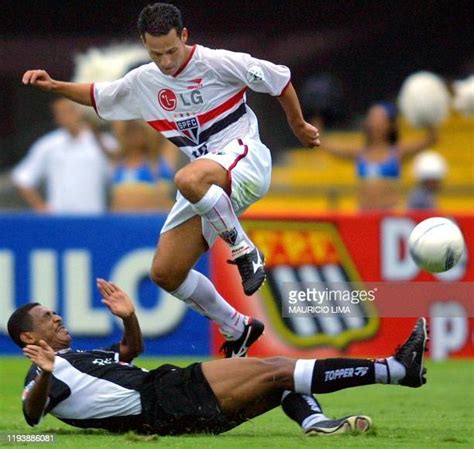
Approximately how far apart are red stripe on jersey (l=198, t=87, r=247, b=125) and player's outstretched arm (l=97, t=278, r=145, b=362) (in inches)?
53.5

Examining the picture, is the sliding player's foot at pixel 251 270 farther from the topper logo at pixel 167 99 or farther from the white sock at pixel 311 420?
the topper logo at pixel 167 99

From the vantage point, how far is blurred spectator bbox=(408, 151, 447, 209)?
15078 millimetres

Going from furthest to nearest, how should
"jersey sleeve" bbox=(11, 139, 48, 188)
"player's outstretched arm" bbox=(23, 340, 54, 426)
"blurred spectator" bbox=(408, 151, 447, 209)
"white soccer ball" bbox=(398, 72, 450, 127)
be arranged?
"white soccer ball" bbox=(398, 72, 450, 127), "jersey sleeve" bbox=(11, 139, 48, 188), "blurred spectator" bbox=(408, 151, 447, 209), "player's outstretched arm" bbox=(23, 340, 54, 426)

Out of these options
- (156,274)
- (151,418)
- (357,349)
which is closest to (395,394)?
(357,349)

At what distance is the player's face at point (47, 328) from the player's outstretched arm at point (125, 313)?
31 centimetres

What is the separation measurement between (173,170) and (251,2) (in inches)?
308

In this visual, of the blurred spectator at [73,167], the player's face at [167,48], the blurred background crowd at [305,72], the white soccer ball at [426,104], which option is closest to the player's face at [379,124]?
the blurred background crowd at [305,72]

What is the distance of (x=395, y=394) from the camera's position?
463 inches

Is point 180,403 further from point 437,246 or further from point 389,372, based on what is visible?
point 437,246

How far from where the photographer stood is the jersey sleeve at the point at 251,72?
9281 mm

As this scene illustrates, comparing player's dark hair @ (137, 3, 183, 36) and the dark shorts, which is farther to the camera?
player's dark hair @ (137, 3, 183, 36)

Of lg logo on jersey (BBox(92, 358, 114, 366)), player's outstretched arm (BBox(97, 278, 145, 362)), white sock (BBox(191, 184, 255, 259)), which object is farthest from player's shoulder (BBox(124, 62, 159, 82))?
lg logo on jersey (BBox(92, 358, 114, 366))

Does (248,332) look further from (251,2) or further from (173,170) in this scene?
(251,2)

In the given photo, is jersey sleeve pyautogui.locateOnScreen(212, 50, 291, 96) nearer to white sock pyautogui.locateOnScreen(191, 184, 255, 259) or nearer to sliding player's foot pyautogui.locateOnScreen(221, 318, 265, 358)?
white sock pyautogui.locateOnScreen(191, 184, 255, 259)
